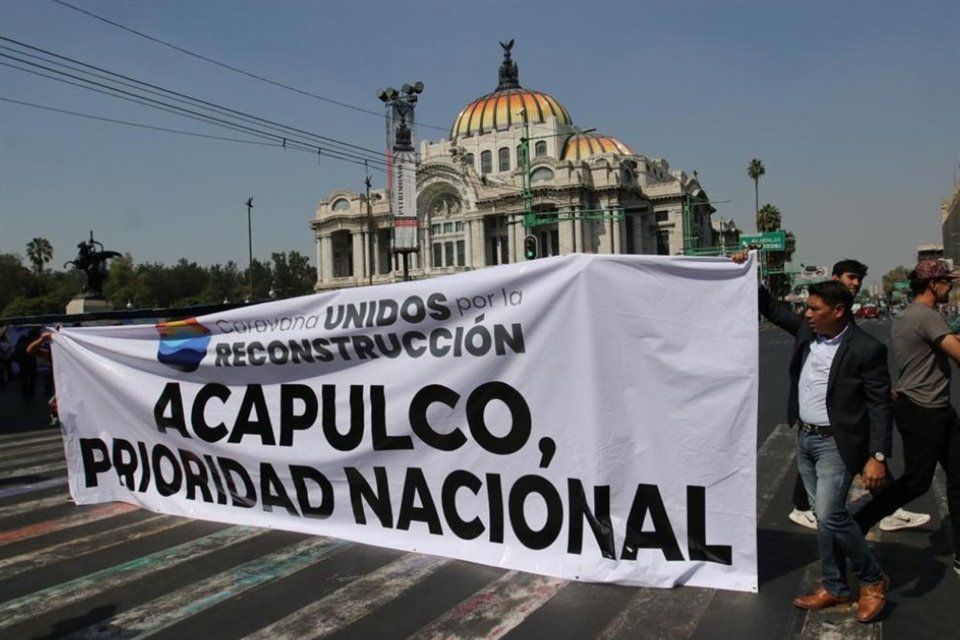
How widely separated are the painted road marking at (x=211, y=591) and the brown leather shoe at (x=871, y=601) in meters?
2.79

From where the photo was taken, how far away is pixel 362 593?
4.53 metres

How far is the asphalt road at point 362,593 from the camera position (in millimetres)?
3984

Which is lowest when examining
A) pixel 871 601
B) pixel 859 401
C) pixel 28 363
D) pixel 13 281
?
pixel 871 601

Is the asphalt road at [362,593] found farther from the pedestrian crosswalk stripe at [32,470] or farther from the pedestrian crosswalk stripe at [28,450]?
the pedestrian crosswalk stripe at [28,450]

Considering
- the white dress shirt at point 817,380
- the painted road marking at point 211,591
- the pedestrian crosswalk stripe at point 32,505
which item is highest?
the white dress shirt at point 817,380

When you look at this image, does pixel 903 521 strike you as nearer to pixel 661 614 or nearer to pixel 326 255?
pixel 661 614

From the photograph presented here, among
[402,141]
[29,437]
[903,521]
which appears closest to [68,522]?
[903,521]

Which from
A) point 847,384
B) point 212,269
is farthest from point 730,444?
point 212,269

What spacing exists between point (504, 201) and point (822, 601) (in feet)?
261

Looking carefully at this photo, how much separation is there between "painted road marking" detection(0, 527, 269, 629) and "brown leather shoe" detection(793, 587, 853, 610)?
381 centimetres

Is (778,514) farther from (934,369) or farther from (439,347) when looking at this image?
(439,347)

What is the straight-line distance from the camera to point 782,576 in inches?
184

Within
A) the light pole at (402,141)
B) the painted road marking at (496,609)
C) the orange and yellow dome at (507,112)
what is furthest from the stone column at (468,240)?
the painted road marking at (496,609)

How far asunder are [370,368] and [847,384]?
302 cm
